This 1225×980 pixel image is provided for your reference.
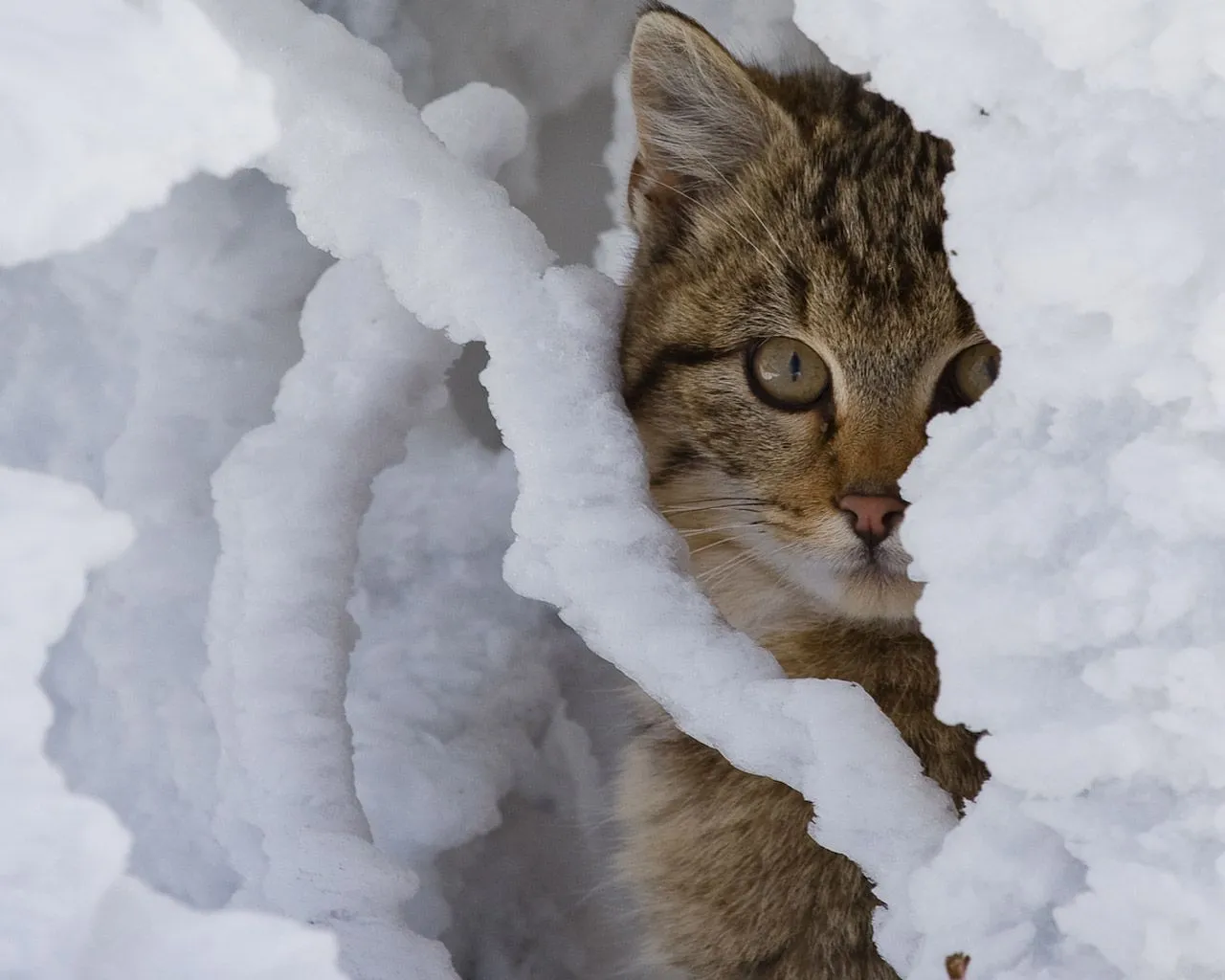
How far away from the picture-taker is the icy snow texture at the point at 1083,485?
421 millimetres

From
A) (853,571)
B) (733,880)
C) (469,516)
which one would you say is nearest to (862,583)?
(853,571)

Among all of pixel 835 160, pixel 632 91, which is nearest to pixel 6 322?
pixel 632 91

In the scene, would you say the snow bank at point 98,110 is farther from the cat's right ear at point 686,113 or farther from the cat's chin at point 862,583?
the cat's chin at point 862,583

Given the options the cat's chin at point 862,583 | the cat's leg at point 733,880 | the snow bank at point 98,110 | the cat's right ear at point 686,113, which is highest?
the cat's right ear at point 686,113

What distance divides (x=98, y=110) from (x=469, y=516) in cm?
54

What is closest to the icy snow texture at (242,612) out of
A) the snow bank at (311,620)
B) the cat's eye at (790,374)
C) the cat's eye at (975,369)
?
the snow bank at (311,620)

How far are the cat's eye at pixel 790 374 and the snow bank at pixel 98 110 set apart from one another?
42cm

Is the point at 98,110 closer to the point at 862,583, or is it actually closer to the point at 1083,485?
the point at 1083,485

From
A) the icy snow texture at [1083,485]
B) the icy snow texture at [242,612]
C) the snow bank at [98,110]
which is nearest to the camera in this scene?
the icy snow texture at [1083,485]

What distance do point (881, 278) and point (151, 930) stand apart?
23.4 inches

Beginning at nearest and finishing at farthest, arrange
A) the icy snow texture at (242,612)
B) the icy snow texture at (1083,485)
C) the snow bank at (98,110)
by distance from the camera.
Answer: the icy snow texture at (1083,485) < the snow bank at (98,110) < the icy snow texture at (242,612)

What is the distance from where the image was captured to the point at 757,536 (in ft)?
2.94

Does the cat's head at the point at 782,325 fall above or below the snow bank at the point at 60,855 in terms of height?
above

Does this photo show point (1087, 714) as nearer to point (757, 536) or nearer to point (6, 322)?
point (757, 536)
